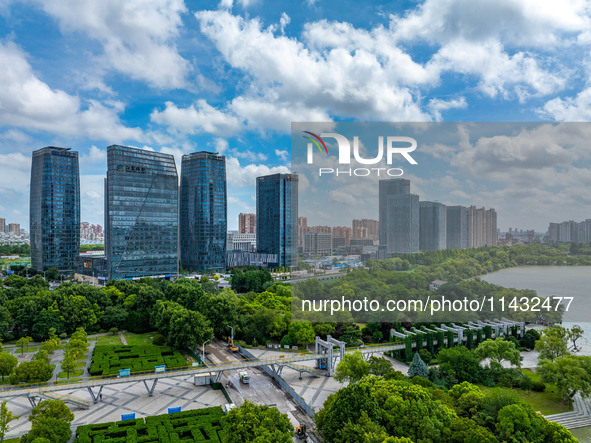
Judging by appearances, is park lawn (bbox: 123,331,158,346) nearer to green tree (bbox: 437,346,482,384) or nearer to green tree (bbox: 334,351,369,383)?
green tree (bbox: 334,351,369,383)

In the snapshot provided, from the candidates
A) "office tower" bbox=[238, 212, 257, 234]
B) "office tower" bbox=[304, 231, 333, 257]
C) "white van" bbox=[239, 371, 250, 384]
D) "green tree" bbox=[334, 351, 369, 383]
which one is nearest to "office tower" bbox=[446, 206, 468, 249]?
"office tower" bbox=[304, 231, 333, 257]

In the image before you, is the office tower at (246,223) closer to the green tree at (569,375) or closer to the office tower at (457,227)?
the office tower at (457,227)

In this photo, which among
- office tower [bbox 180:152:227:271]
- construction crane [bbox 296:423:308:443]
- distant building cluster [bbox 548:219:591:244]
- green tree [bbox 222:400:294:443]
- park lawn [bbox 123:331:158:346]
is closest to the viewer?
green tree [bbox 222:400:294:443]

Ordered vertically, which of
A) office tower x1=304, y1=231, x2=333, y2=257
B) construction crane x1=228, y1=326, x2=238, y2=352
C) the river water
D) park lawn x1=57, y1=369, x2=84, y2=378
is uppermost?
office tower x1=304, y1=231, x2=333, y2=257

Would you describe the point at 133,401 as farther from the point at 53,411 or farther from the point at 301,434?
the point at 301,434

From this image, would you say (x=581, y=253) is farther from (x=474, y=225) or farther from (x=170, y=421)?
(x=170, y=421)

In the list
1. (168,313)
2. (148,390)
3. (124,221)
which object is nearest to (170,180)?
(124,221)

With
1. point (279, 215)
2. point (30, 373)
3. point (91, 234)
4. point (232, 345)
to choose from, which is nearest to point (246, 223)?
point (279, 215)

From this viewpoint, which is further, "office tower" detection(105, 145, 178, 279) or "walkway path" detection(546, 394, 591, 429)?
"office tower" detection(105, 145, 178, 279)
